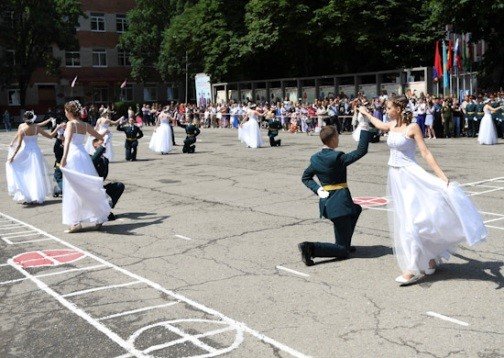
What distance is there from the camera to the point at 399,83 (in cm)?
3519

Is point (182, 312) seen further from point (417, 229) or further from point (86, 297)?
point (417, 229)

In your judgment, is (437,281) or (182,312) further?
(437,281)

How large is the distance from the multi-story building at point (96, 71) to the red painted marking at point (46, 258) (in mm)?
61291

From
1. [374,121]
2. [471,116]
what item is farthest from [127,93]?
[374,121]

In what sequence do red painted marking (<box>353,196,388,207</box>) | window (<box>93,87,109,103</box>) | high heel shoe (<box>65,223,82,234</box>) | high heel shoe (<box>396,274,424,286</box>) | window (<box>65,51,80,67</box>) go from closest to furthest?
high heel shoe (<box>396,274,424,286</box>), high heel shoe (<box>65,223,82,234</box>), red painted marking (<box>353,196,388,207</box>), window (<box>65,51,80,67</box>), window (<box>93,87,109,103</box>)

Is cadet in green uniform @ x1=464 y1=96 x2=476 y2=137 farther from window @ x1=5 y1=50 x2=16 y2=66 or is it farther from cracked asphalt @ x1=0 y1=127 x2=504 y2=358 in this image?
window @ x1=5 y1=50 x2=16 y2=66

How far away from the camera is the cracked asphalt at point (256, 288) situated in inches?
222

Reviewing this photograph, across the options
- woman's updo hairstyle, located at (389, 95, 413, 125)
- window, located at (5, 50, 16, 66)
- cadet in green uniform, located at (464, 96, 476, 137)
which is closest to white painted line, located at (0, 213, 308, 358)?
woman's updo hairstyle, located at (389, 95, 413, 125)

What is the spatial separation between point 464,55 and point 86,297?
42.4m

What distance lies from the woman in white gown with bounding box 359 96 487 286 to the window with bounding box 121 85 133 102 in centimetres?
6995

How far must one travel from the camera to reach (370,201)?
12.7 metres

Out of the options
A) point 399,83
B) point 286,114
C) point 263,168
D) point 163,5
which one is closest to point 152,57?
point 163,5

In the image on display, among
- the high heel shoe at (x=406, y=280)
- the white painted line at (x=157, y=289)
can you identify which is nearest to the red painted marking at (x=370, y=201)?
the high heel shoe at (x=406, y=280)

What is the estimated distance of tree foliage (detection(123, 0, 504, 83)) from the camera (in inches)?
1656
